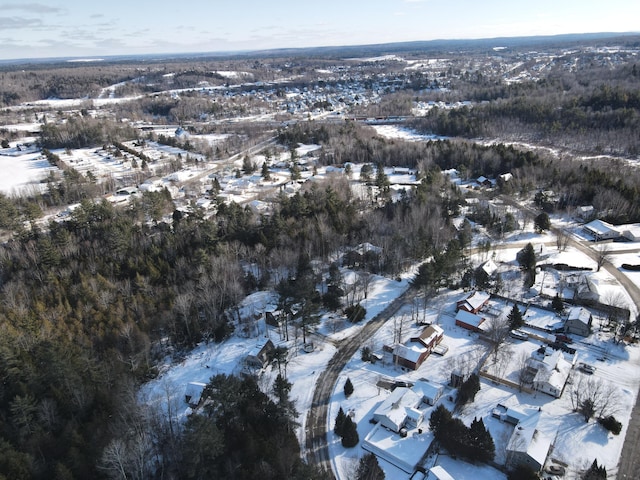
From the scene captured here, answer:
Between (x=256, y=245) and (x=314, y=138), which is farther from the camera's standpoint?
(x=314, y=138)

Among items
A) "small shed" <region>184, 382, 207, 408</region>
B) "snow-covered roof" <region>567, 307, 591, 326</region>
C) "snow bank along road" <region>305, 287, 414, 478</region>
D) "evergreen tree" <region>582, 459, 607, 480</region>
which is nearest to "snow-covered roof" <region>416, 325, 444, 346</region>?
"snow bank along road" <region>305, 287, 414, 478</region>

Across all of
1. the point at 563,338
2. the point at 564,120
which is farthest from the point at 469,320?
the point at 564,120

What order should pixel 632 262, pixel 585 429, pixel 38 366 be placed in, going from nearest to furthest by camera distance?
pixel 585 429, pixel 38 366, pixel 632 262

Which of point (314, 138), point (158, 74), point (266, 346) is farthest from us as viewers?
point (158, 74)

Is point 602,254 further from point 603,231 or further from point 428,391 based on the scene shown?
point 428,391

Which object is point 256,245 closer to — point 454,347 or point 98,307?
point 98,307

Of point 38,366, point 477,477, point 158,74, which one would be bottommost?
point 477,477

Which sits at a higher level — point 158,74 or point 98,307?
point 158,74

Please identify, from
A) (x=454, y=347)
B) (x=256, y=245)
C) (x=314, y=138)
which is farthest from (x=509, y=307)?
(x=314, y=138)
